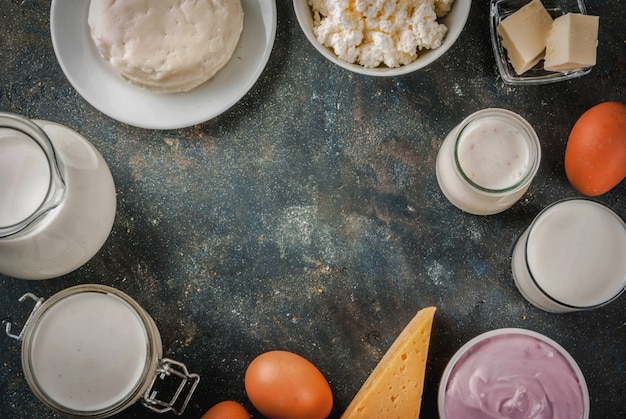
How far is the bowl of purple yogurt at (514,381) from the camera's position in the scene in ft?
3.93

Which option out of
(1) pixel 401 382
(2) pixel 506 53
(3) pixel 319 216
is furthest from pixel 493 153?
(1) pixel 401 382

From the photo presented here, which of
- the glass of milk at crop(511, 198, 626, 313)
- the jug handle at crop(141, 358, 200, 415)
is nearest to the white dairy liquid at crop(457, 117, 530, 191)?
the glass of milk at crop(511, 198, 626, 313)

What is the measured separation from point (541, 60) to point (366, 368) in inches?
27.1

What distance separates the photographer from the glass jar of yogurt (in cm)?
114

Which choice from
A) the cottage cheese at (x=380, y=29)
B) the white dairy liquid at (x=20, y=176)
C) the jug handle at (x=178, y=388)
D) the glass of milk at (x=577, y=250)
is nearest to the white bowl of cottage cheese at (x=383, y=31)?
the cottage cheese at (x=380, y=29)

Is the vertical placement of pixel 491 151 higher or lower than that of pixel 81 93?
lower

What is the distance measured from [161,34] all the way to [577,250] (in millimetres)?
864

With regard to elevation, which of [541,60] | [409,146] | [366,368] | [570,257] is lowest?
[366,368]

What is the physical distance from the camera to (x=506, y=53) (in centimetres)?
130

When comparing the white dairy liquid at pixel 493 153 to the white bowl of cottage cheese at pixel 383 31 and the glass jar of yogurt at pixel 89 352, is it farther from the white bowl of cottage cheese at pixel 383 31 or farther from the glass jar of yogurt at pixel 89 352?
the glass jar of yogurt at pixel 89 352

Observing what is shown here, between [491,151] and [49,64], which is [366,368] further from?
[49,64]

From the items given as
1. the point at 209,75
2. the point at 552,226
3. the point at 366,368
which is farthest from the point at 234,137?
the point at 552,226

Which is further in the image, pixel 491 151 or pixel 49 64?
pixel 49 64

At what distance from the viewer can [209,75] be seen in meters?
1.23
